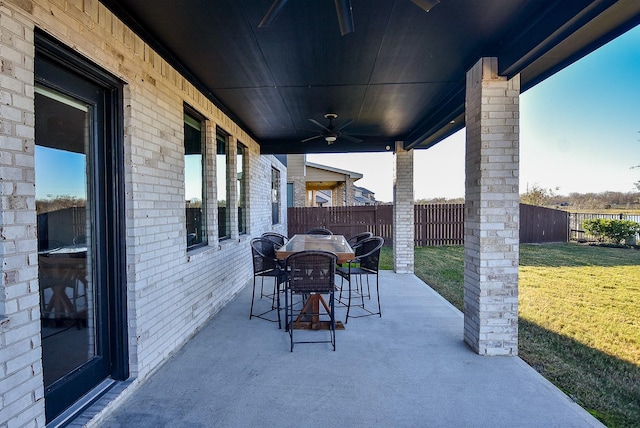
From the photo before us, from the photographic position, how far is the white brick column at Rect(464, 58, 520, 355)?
2945 millimetres

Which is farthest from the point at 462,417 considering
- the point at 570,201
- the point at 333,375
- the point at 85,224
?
the point at 570,201

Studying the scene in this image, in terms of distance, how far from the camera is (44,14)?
1674mm

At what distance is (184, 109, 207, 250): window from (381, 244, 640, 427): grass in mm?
3646

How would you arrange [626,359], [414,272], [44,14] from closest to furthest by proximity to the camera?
[44,14], [626,359], [414,272]

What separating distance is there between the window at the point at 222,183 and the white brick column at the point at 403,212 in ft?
11.4

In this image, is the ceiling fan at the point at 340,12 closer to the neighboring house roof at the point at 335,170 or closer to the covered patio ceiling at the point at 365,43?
the covered patio ceiling at the point at 365,43

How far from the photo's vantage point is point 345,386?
8.23ft

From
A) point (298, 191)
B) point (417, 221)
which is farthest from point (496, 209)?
point (298, 191)

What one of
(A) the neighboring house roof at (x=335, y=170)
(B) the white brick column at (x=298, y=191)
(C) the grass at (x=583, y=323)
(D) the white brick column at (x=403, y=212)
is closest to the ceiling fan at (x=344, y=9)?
(C) the grass at (x=583, y=323)

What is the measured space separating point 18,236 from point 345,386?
2.27 m

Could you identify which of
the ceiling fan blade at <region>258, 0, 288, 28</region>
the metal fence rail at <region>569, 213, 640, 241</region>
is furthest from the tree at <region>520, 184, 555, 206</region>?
the ceiling fan blade at <region>258, 0, 288, 28</region>

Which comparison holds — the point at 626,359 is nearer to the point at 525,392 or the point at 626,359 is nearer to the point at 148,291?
the point at 525,392

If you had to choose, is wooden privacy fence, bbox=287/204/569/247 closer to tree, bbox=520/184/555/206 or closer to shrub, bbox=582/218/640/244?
shrub, bbox=582/218/640/244

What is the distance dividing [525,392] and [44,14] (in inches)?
153
